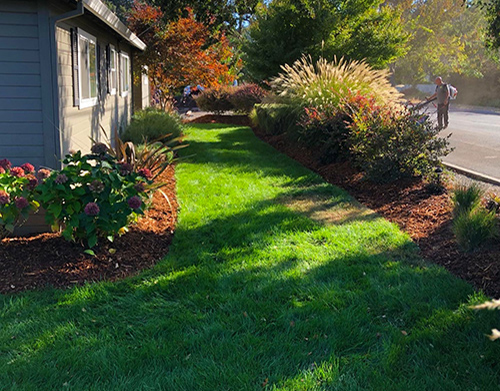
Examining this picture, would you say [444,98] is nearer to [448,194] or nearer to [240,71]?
[448,194]

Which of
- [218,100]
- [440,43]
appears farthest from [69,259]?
[440,43]

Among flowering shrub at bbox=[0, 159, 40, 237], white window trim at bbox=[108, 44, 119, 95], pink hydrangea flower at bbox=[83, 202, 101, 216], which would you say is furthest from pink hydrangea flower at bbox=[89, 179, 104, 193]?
white window trim at bbox=[108, 44, 119, 95]

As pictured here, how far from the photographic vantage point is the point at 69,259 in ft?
15.7

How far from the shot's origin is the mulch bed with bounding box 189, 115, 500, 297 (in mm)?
4494

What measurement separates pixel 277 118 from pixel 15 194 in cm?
971

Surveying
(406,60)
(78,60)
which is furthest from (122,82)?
(406,60)

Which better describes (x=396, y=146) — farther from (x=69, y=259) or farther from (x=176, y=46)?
(x=176, y=46)

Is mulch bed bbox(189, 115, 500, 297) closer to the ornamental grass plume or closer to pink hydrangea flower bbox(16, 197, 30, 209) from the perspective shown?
the ornamental grass plume

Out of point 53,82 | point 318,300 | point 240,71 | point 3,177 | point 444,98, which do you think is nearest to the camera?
point 318,300

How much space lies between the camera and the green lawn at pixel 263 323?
120 inches

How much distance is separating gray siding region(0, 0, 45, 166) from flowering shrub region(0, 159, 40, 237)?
79cm

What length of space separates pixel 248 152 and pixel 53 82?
6.67 meters

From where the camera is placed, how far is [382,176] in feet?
25.5

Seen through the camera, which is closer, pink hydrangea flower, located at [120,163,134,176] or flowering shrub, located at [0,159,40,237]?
flowering shrub, located at [0,159,40,237]
